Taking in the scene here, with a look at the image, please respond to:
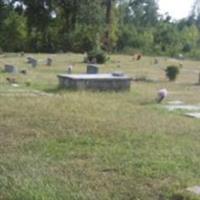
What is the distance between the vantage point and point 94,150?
5.37 m

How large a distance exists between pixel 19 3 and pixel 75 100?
2933 cm

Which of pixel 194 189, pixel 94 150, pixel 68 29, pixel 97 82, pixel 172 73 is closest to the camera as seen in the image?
pixel 194 189

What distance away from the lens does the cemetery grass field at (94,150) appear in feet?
13.3

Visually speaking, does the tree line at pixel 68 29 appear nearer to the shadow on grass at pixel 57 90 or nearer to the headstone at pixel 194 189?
the shadow on grass at pixel 57 90

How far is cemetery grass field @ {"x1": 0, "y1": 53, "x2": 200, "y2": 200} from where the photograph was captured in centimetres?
405

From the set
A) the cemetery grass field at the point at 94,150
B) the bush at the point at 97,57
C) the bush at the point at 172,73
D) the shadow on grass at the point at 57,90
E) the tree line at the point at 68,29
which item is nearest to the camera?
the cemetery grass field at the point at 94,150

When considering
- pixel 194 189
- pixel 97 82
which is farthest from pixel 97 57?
pixel 194 189

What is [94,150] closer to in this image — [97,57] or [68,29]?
[97,57]

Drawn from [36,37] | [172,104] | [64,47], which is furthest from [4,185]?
[36,37]

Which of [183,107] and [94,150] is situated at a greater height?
[94,150]

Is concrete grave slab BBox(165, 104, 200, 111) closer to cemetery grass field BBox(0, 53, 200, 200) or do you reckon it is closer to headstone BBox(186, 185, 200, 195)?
cemetery grass field BBox(0, 53, 200, 200)

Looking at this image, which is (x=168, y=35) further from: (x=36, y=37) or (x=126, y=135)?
(x=126, y=135)

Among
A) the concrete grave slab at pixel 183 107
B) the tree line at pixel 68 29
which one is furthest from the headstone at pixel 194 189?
the tree line at pixel 68 29

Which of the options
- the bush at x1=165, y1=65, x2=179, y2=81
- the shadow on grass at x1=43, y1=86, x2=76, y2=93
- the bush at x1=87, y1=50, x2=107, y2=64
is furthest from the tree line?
the shadow on grass at x1=43, y1=86, x2=76, y2=93
